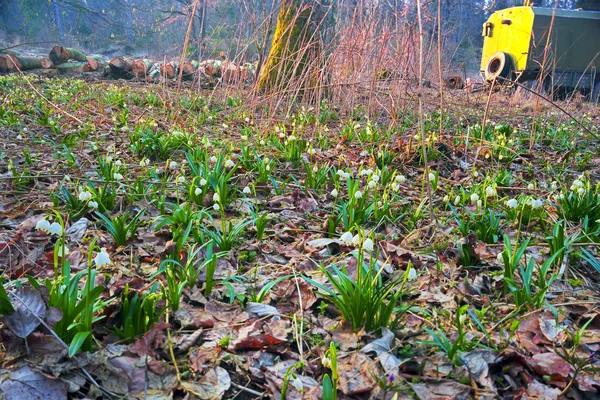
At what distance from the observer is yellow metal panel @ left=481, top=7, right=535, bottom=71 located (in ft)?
37.6

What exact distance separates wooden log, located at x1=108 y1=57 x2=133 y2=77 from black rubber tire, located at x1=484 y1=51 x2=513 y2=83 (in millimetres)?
9732

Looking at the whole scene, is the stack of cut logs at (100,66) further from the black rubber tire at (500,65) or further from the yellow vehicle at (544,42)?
the yellow vehicle at (544,42)

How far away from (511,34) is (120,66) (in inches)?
433

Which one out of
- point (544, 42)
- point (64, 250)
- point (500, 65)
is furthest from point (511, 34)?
point (64, 250)

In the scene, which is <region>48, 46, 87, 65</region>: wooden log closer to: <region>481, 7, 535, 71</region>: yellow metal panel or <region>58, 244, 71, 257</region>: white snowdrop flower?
<region>58, 244, 71, 257</region>: white snowdrop flower

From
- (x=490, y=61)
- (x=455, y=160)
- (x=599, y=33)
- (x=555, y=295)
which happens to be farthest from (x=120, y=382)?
(x=599, y=33)

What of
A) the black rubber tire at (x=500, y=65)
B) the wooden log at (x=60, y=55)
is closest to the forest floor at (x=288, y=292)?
the black rubber tire at (x=500, y=65)

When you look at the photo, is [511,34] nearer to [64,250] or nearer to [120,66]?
[120,66]

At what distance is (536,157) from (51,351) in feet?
16.9

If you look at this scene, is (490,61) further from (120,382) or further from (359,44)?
(120,382)

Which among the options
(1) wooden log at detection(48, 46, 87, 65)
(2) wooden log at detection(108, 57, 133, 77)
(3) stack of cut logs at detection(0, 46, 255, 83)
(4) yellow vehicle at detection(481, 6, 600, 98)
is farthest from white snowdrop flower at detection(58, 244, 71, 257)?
(1) wooden log at detection(48, 46, 87, 65)

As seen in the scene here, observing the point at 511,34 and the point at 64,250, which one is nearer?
the point at 64,250

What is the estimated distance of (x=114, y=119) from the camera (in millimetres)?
5246

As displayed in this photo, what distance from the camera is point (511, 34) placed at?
12.2 meters
